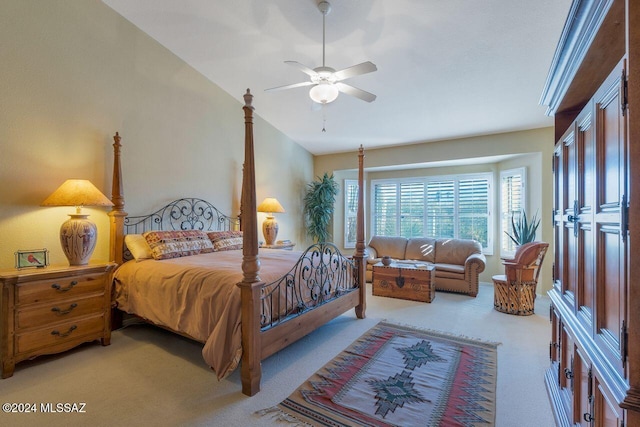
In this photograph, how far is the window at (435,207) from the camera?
593 centimetres

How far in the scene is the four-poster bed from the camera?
2.21 m

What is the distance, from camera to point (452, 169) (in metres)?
6.15

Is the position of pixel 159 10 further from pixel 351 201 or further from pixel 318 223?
pixel 351 201

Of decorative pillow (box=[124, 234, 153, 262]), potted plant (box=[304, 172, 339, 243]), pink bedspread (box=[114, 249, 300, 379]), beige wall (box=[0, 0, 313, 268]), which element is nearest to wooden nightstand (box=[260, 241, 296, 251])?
beige wall (box=[0, 0, 313, 268])

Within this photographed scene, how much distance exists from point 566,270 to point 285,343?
2091 mm

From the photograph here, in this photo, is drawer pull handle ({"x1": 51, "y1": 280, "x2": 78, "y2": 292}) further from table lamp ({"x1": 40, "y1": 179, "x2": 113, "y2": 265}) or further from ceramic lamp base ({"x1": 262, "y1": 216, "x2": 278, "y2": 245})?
ceramic lamp base ({"x1": 262, "y1": 216, "x2": 278, "y2": 245})

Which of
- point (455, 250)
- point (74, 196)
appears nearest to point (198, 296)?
point (74, 196)

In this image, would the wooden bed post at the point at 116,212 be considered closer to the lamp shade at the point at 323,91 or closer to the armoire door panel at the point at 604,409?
the lamp shade at the point at 323,91

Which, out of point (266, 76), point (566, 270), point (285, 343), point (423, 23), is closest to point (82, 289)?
point (285, 343)

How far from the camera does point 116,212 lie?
11.3 feet

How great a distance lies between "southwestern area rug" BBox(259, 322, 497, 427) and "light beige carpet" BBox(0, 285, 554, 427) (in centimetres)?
11

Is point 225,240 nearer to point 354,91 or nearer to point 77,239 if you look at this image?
point 77,239

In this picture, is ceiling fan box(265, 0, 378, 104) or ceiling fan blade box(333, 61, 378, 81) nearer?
ceiling fan blade box(333, 61, 378, 81)

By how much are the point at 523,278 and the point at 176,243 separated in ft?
14.3
